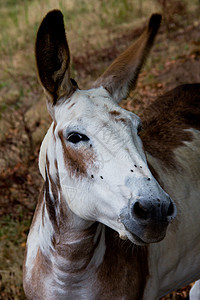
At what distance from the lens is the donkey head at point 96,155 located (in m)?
1.72

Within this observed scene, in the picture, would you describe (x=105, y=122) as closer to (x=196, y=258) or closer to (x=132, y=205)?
(x=132, y=205)

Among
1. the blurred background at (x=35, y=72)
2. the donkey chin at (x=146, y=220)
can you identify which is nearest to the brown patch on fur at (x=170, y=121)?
the donkey chin at (x=146, y=220)

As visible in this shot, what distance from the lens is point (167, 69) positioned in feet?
23.8

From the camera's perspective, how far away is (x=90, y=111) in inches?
77.4

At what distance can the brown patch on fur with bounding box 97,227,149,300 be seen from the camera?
229cm

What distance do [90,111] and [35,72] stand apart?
122 inches

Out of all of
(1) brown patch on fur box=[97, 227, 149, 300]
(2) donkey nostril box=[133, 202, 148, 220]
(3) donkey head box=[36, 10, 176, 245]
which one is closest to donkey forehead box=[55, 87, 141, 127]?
(3) donkey head box=[36, 10, 176, 245]

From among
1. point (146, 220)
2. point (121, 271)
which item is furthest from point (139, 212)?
point (121, 271)

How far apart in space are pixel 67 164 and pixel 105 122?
302 millimetres

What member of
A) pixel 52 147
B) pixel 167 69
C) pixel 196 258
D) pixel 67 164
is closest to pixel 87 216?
pixel 67 164

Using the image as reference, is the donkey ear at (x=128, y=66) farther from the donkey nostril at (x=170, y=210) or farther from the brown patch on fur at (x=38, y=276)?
the brown patch on fur at (x=38, y=276)

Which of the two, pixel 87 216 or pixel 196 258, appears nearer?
pixel 87 216

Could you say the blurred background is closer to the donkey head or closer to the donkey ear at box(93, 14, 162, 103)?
the donkey ear at box(93, 14, 162, 103)

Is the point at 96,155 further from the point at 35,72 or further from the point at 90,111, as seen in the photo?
the point at 35,72
